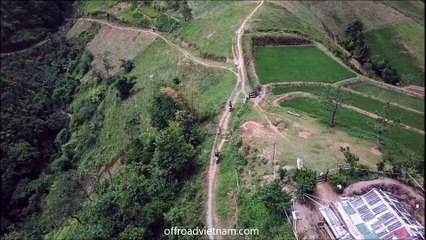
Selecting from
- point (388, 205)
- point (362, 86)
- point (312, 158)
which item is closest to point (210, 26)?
point (362, 86)

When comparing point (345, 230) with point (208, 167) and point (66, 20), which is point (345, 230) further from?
point (66, 20)

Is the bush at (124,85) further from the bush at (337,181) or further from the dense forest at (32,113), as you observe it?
the bush at (337,181)

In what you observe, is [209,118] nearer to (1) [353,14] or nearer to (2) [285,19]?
(2) [285,19]

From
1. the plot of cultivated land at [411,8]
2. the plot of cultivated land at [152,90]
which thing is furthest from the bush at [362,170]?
the plot of cultivated land at [411,8]

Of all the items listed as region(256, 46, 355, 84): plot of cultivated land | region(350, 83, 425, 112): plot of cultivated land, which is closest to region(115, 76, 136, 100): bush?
region(256, 46, 355, 84): plot of cultivated land

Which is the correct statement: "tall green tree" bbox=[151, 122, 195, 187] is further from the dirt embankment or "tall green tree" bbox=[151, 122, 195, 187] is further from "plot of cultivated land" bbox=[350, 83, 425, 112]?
"plot of cultivated land" bbox=[350, 83, 425, 112]

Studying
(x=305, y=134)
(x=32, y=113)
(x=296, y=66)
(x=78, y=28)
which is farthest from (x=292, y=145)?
(x=78, y=28)

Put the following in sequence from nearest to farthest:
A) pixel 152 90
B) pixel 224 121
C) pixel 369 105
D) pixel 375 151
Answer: pixel 375 151 → pixel 224 121 → pixel 369 105 → pixel 152 90
